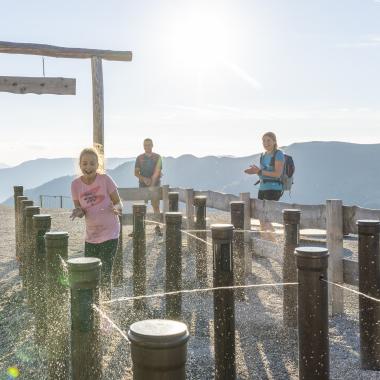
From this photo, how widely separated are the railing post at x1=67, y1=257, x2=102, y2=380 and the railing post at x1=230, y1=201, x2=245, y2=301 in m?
4.03

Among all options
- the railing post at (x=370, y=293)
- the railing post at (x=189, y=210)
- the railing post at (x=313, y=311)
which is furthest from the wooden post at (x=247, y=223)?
the railing post at (x=313, y=311)

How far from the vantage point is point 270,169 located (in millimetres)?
7559

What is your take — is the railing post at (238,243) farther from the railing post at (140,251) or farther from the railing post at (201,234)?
the railing post at (140,251)

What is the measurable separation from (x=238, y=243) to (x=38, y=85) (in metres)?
5.93

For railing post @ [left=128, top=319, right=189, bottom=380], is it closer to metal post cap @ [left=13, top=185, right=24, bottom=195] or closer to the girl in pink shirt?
the girl in pink shirt

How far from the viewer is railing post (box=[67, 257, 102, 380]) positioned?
A: 2662mm

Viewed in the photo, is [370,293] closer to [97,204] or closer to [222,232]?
[222,232]

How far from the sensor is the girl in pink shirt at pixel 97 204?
17.7ft

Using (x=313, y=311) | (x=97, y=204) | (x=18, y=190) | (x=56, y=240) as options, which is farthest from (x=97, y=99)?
(x=313, y=311)

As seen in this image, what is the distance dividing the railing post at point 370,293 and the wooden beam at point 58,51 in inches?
309

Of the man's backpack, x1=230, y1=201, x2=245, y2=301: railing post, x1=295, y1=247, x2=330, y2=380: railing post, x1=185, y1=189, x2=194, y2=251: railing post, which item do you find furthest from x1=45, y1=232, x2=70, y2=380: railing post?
x1=185, y1=189, x2=194, y2=251: railing post

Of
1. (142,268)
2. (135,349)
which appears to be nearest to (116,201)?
(142,268)

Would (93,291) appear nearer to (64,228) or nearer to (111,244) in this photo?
(111,244)

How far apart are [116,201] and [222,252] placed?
6.53 ft
